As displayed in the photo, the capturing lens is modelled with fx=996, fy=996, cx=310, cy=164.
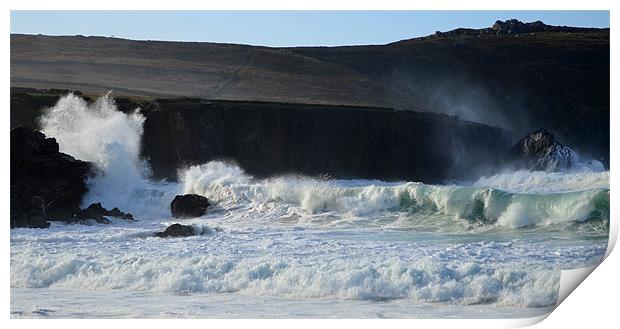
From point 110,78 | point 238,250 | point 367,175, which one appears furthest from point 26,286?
point 367,175

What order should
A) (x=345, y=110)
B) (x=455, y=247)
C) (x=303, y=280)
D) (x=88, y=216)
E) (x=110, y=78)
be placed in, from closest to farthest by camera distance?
(x=303, y=280) < (x=455, y=247) < (x=88, y=216) < (x=110, y=78) < (x=345, y=110)

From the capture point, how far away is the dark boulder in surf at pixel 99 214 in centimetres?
1230

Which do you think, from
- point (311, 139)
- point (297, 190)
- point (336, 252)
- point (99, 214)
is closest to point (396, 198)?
point (297, 190)

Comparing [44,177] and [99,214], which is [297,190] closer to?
[99,214]

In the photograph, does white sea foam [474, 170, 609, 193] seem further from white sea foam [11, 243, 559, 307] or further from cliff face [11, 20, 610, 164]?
white sea foam [11, 243, 559, 307]

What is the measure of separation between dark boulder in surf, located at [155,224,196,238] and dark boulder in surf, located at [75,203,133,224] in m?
1.59

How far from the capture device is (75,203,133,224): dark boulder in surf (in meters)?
12.3

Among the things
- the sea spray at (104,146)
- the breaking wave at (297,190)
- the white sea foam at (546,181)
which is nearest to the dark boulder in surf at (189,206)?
the breaking wave at (297,190)

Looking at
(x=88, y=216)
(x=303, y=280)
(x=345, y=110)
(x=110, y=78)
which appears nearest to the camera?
(x=303, y=280)

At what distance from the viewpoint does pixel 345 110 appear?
1484cm

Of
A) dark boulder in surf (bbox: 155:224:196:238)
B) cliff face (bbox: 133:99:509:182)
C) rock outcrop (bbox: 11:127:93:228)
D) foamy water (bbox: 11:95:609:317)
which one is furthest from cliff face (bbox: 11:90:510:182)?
dark boulder in surf (bbox: 155:224:196:238)

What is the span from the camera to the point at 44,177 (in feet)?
42.4
